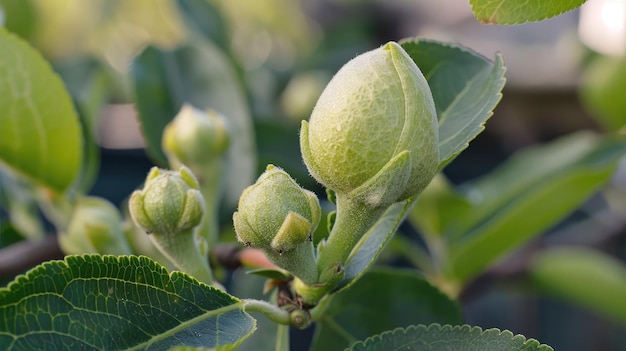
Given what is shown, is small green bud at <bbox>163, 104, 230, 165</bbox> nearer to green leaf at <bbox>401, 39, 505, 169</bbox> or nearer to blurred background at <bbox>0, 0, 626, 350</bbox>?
blurred background at <bbox>0, 0, 626, 350</bbox>

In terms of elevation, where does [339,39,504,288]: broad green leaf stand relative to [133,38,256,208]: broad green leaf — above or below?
above

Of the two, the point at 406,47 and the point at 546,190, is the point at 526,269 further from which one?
the point at 406,47

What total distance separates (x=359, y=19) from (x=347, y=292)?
1782 mm

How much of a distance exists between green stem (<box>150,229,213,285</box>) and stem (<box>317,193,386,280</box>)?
0.38ft

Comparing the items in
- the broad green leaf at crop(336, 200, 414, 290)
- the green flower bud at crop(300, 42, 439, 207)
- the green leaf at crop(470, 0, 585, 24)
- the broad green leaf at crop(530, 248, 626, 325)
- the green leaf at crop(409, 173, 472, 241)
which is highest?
the green leaf at crop(470, 0, 585, 24)

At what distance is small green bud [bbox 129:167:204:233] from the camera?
22.9 inches

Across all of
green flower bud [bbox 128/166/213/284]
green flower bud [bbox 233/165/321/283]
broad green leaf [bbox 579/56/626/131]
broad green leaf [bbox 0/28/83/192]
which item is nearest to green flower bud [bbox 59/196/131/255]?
broad green leaf [bbox 0/28/83/192]

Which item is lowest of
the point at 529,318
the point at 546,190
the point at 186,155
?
the point at 529,318

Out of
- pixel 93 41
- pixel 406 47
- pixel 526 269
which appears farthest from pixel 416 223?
pixel 93 41

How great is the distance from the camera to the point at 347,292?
753 mm

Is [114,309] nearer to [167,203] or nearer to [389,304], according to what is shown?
[167,203]

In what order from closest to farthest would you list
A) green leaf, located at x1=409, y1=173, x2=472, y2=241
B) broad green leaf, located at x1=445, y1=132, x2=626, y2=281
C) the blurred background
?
broad green leaf, located at x1=445, y1=132, x2=626, y2=281 → green leaf, located at x1=409, y1=173, x2=472, y2=241 → the blurred background

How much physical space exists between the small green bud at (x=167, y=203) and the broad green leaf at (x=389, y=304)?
8.3 inches

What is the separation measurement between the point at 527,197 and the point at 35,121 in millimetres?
617
